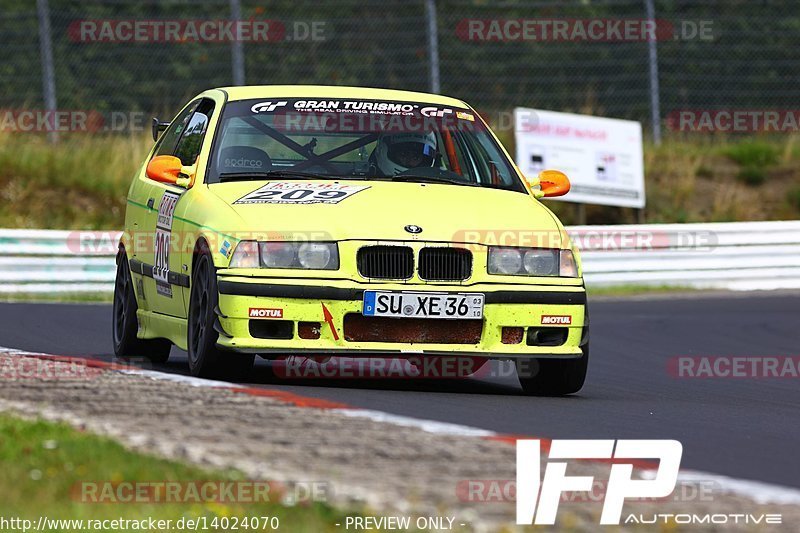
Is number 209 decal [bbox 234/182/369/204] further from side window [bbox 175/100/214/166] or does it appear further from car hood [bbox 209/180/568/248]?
side window [bbox 175/100/214/166]

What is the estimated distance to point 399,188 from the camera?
8219 millimetres

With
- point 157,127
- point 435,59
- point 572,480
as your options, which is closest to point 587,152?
point 435,59

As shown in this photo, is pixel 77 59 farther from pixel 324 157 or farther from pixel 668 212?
pixel 324 157

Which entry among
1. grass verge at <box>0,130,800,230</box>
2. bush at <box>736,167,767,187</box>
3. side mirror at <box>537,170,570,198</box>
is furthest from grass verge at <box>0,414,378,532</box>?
bush at <box>736,167,767,187</box>

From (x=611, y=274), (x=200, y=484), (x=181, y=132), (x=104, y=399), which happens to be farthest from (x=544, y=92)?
(x=200, y=484)

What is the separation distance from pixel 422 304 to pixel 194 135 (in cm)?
213

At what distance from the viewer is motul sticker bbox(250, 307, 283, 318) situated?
7.48 metres

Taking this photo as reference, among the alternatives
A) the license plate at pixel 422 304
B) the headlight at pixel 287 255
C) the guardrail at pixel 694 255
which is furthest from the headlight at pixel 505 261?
the guardrail at pixel 694 255

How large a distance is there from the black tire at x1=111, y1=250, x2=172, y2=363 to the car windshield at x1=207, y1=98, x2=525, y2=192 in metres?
1.32

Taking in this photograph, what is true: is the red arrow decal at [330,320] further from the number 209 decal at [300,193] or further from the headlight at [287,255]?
the number 209 decal at [300,193]

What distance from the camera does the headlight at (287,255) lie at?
7551 mm

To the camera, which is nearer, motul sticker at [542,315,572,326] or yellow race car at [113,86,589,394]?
yellow race car at [113,86,589,394]

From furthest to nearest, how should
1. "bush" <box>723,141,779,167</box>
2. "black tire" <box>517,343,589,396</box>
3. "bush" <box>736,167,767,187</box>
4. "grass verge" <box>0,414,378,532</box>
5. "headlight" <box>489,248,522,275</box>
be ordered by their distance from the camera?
1. "bush" <box>723,141,779,167</box>
2. "bush" <box>736,167,767,187</box>
3. "black tire" <box>517,343,589,396</box>
4. "headlight" <box>489,248,522,275</box>
5. "grass verge" <box>0,414,378,532</box>

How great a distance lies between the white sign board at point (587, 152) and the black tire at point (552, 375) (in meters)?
13.5
